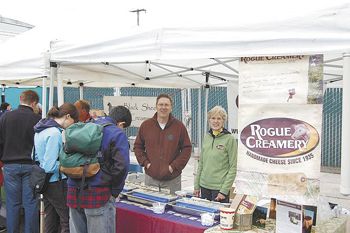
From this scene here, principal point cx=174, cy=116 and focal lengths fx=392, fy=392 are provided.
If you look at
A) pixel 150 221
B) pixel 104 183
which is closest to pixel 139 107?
pixel 150 221

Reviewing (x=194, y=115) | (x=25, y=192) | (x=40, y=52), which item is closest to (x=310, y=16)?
(x=40, y=52)

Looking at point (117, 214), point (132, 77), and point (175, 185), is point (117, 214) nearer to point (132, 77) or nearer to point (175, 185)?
point (175, 185)

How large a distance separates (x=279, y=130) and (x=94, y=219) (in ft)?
4.66

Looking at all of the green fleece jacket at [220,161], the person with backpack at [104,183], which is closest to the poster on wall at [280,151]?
the person with backpack at [104,183]

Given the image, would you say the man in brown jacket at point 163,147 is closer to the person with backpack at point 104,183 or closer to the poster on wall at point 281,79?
the person with backpack at point 104,183

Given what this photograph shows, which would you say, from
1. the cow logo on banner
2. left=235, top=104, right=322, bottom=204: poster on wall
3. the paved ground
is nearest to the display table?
left=235, top=104, right=322, bottom=204: poster on wall

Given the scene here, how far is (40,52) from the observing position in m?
3.45

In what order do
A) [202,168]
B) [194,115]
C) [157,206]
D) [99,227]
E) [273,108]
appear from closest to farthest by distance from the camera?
1. [273,108]
2. [99,227]
3. [157,206]
4. [202,168]
5. [194,115]

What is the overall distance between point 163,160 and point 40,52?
5.02ft

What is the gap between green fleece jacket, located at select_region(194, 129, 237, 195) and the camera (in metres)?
3.54

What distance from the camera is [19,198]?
13.3 feet

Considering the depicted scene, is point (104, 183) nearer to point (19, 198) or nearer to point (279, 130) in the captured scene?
point (279, 130)

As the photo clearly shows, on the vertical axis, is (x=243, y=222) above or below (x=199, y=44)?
below

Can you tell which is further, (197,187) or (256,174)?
(197,187)
